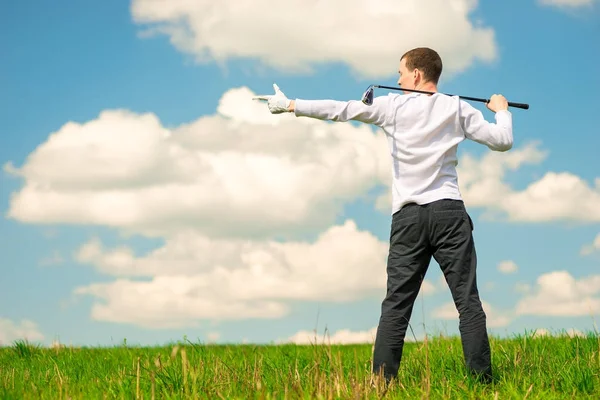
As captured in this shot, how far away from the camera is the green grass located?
4.61m

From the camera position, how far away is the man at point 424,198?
17.6 ft

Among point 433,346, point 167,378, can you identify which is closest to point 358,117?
point 167,378

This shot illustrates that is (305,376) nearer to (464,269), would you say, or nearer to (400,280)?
(400,280)

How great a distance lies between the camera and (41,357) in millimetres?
8469

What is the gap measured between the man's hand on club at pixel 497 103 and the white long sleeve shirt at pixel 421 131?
21cm

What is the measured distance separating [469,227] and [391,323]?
998 millimetres

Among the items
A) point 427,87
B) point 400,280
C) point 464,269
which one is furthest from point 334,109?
point 464,269

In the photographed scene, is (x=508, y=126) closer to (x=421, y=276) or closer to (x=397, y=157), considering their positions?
(x=397, y=157)

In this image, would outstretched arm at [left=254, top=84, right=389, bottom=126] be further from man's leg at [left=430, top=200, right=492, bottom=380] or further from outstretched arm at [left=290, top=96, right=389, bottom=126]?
man's leg at [left=430, top=200, right=492, bottom=380]

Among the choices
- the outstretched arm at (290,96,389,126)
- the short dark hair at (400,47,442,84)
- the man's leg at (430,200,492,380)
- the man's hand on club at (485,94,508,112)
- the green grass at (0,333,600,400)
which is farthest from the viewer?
the man's hand on club at (485,94,508,112)

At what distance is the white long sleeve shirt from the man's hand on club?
212mm

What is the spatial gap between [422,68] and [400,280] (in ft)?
5.83

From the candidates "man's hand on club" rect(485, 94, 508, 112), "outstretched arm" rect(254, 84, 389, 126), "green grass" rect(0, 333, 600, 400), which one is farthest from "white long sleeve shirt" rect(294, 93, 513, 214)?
"green grass" rect(0, 333, 600, 400)

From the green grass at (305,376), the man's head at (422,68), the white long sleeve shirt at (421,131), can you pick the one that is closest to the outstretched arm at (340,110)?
the white long sleeve shirt at (421,131)
